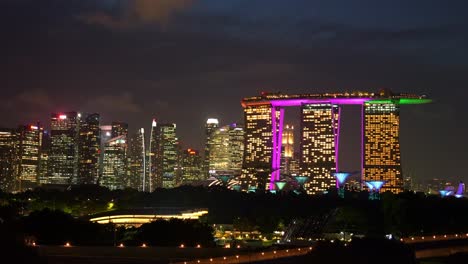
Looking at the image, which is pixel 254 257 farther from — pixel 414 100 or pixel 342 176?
pixel 414 100

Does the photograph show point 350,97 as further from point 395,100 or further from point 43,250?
point 43,250

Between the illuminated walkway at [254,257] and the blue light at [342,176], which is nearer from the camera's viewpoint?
the illuminated walkway at [254,257]

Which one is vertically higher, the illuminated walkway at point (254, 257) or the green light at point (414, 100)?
the green light at point (414, 100)

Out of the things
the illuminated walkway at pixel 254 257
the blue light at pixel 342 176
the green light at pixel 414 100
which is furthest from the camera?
the green light at pixel 414 100

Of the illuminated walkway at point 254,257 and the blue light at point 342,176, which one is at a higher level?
the blue light at point 342,176

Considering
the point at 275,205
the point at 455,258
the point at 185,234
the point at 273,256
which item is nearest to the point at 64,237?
the point at 185,234

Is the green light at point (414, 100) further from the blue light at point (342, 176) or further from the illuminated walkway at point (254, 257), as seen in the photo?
the illuminated walkway at point (254, 257)

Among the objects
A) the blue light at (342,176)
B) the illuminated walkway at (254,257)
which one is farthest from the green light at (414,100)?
the illuminated walkway at (254,257)

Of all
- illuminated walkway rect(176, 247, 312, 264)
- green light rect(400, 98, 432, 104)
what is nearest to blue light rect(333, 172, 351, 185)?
green light rect(400, 98, 432, 104)

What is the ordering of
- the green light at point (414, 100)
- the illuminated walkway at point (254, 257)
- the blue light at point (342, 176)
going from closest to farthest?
the illuminated walkway at point (254, 257) < the blue light at point (342, 176) < the green light at point (414, 100)

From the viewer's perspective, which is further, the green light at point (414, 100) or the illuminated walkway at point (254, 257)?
the green light at point (414, 100)

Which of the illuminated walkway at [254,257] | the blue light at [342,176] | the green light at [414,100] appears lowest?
the illuminated walkway at [254,257]

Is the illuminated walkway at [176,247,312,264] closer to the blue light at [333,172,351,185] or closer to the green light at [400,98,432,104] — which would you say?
the blue light at [333,172,351,185]

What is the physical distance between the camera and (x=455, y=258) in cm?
6612
